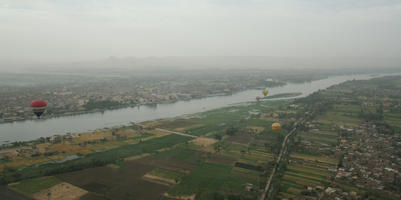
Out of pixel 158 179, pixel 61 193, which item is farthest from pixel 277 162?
pixel 61 193

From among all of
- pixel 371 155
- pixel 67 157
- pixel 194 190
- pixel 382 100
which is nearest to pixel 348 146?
pixel 371 155

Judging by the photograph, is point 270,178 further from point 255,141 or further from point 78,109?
point 78,109

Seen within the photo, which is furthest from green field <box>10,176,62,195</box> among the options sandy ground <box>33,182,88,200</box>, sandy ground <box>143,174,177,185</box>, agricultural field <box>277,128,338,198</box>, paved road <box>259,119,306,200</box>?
agricultural field <box>277,128,338,198</box>

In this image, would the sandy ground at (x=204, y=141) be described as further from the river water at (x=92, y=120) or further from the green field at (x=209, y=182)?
the river water at (x=92, y=120)

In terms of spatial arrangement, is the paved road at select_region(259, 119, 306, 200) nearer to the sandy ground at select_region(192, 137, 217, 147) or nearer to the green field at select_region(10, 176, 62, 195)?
the sandy ground at select_region(192, 137, 217, 147)

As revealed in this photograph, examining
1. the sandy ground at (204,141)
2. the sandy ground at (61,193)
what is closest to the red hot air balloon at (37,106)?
the sandy ground at (61,193)

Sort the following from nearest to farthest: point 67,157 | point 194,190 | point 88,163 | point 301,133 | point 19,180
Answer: point 194,190 → point 19,180 → point 88,163 → point 67,157 → point 301,133

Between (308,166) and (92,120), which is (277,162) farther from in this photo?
(92,120)

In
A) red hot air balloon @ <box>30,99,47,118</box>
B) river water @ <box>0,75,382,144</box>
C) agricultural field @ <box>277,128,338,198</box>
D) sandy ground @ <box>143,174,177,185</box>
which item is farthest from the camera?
river water @ <box>0,75,382,144</box>
